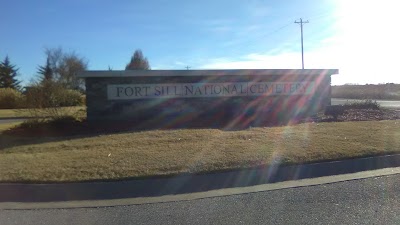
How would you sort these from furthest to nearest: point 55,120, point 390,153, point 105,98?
point 105,98
point 55,120
point 390,153

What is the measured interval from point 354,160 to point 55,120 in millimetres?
10720

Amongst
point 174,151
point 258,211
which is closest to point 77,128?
point 174,151

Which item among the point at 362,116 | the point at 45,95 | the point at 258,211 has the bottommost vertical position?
the point at 258,211

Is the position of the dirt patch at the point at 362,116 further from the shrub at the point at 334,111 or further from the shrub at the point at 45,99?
the shrub at the point at 45,99

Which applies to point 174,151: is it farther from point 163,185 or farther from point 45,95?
point 45,95

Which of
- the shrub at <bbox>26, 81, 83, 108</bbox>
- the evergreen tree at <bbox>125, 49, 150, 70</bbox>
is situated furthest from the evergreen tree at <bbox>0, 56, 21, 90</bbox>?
the shrub at <bbox>26, 81, 83, 108</bbox>

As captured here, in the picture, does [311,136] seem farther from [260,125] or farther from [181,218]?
[181,218]

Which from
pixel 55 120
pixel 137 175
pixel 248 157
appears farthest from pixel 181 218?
pixel 55 120

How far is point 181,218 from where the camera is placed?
17.9 feet

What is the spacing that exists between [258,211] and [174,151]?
4230 mm

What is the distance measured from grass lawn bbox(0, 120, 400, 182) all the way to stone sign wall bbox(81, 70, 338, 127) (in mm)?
3646

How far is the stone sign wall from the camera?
52.2 ft

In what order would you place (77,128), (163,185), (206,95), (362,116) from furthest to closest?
(362,116), (206,95), (77,128), (163,185)

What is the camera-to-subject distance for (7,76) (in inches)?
A: 2756
